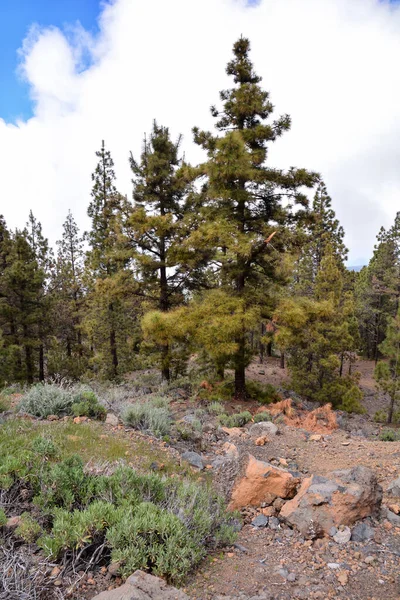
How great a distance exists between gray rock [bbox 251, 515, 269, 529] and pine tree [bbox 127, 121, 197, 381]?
881cm

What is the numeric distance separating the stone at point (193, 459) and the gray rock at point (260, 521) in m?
1.53

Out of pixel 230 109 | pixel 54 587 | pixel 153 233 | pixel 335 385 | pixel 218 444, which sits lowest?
pixel 335 385

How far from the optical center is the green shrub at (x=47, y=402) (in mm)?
6699

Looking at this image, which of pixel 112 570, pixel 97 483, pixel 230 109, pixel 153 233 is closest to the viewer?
pixel 112 570

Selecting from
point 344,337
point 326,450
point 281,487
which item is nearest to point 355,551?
point 281,487

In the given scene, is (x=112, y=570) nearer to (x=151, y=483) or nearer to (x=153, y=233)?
(x=151, y=483)

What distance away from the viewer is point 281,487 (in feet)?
13.9

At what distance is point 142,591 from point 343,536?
7.09ft

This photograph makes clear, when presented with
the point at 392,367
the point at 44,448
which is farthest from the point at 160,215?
the point at 392,367

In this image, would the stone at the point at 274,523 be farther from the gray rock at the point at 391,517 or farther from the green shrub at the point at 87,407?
the green shrub at the point at 87,407

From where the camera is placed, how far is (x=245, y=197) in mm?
10297

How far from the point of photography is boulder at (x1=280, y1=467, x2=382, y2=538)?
12.1 ft

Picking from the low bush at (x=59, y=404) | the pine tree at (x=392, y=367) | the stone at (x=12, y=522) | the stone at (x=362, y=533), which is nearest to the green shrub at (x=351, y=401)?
the pine tree at (x=392, y=367)

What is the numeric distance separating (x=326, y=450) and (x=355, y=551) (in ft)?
11.1
